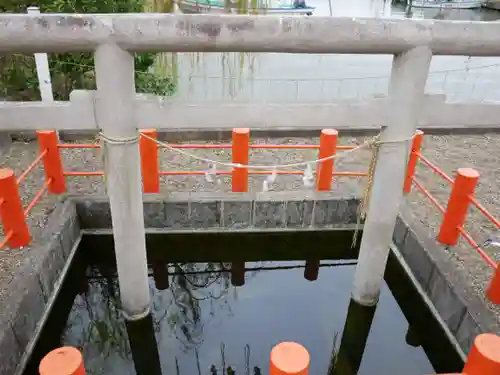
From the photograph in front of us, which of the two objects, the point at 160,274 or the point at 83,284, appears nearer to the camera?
the point at 83,284

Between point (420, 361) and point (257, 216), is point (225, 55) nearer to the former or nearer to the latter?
point (257, 216)

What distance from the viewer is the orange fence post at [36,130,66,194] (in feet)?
15.5

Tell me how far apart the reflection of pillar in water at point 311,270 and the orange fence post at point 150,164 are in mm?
2090

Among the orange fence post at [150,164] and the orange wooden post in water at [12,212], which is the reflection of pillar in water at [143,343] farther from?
the orange fence post at [150,164]

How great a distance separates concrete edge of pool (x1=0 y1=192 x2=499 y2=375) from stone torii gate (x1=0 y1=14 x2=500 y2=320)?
1.13 metres

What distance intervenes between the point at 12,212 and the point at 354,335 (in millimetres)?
3594

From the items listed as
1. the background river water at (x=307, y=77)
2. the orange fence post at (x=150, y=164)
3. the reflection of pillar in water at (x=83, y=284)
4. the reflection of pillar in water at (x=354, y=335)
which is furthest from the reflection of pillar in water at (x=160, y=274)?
the background river water at (x=307, y=77)

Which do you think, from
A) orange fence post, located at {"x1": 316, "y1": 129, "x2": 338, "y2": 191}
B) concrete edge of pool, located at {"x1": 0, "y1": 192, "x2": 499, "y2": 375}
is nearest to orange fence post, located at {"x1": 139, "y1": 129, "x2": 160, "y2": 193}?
concrete edge of pool, located at {"x1": 0, "y1": 192, "x2": 499, "y2": 375}

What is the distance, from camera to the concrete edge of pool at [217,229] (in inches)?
141

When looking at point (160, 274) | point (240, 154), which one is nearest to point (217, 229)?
point (160, 274)

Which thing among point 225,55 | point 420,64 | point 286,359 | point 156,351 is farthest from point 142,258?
point 225,55

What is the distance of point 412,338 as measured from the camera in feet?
14.4

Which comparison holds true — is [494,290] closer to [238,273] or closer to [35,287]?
[238,273]

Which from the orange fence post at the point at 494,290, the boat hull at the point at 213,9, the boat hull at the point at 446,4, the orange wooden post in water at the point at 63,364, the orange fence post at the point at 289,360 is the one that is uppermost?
the boat hull at the point at 446,4
